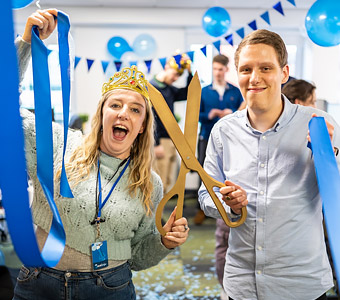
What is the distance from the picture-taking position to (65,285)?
1367 mm

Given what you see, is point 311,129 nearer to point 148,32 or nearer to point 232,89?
point 232,89

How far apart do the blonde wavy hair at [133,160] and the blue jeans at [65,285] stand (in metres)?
0.26

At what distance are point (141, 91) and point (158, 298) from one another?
2093mm

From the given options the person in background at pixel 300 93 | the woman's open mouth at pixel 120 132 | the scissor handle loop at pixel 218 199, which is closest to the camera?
the scissor handle loop at pixel 218 199

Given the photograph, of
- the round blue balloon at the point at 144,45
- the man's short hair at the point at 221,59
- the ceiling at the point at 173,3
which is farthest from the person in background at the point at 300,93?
the ceiling at the point at 173,3

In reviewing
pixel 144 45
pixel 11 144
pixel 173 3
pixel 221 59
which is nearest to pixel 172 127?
pixel 11 144

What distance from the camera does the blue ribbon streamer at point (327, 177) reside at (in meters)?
1.01

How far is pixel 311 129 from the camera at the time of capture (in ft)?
4.00

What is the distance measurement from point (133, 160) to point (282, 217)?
0.53 meters

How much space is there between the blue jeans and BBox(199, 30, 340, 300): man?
1.33ft

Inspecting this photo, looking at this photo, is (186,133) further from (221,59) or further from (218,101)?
(218,101)

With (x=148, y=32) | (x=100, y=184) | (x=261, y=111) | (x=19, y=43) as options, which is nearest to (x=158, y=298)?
(x=100, y=184)

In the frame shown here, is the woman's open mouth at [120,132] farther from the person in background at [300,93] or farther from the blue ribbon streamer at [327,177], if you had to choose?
the person in background at [300,93]

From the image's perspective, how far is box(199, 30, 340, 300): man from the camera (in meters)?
1.35
